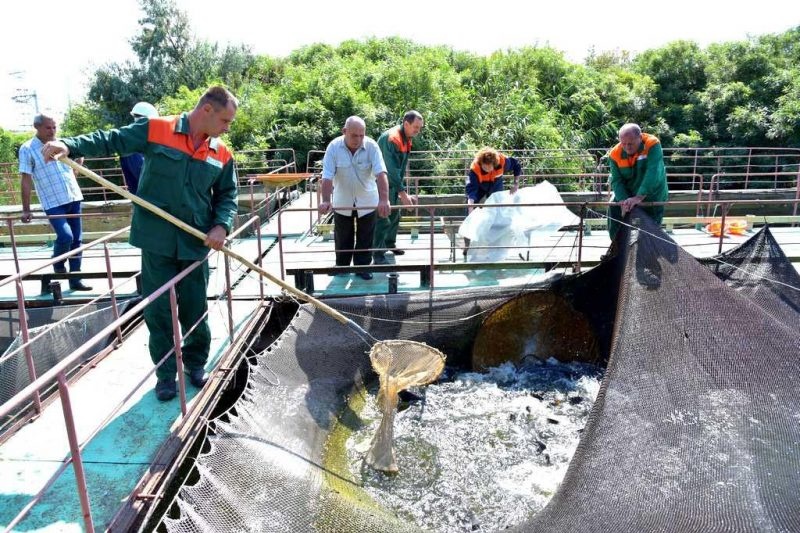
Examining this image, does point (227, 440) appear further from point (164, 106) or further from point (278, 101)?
point (164, 106)

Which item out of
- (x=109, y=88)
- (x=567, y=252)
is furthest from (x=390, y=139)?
(x=109, y=88)

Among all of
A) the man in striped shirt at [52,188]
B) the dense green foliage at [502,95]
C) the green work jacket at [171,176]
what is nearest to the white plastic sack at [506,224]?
the green work jacket at [171,176]

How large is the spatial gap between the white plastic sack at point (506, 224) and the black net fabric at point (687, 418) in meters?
2.05

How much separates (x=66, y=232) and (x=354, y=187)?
324cm

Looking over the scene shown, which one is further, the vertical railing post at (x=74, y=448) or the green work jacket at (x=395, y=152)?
the green work jacket at (x=395, y=152)

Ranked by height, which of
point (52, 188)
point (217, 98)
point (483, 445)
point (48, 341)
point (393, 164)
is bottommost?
point (483, 445)

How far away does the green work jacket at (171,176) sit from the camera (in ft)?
11.6

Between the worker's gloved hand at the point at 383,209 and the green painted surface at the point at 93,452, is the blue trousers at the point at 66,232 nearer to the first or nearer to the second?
the green painted surface at the point at 93,452

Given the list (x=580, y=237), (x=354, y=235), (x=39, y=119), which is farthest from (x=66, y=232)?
(x=580, y=237)

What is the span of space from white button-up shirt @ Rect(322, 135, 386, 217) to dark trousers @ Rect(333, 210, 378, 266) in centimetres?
11

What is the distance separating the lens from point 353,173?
245 inches

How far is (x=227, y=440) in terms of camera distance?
2967mm

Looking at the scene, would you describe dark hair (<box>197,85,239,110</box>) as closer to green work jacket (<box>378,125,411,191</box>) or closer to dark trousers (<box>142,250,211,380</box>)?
dark trousers (<box>142,250,211,380</box>)

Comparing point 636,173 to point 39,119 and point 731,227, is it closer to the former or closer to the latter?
point 731,227
